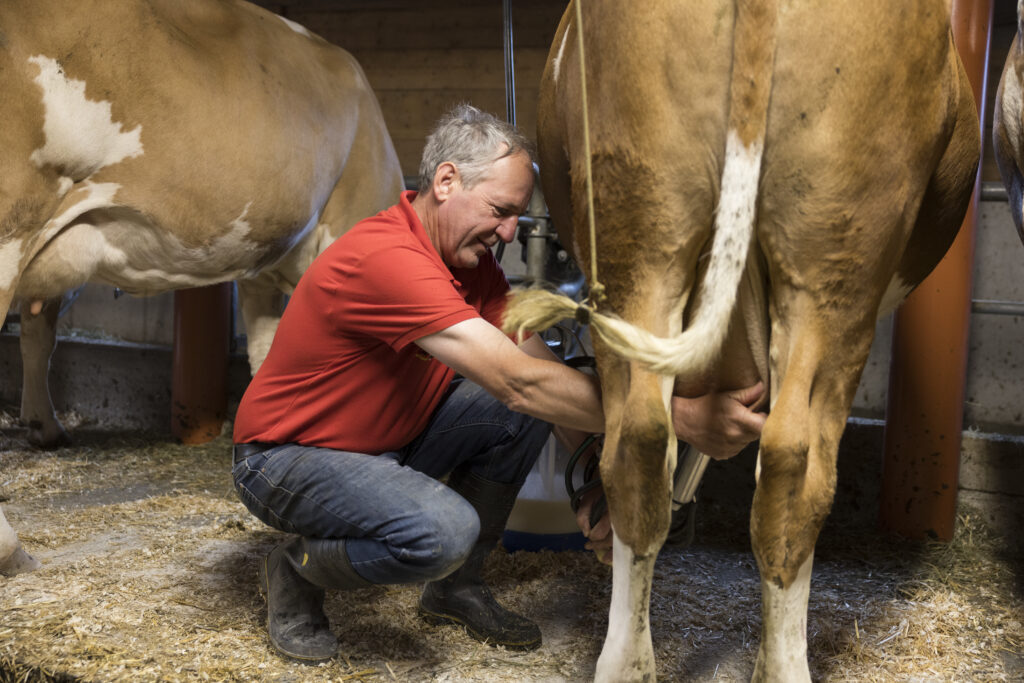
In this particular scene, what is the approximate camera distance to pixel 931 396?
9.87ft

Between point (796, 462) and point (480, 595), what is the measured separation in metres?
0.99

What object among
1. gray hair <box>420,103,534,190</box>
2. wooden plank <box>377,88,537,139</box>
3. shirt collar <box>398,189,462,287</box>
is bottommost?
shirt collar <box>398,189,462,287</box>

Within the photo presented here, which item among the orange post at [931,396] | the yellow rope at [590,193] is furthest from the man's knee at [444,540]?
the orange post at [931,396]

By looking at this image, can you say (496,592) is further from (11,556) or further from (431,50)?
(431,50)

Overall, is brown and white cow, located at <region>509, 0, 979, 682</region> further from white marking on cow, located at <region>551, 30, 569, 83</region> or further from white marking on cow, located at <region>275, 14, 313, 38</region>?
white marking on cow, located at <region>275, 14, 313, 38</region>

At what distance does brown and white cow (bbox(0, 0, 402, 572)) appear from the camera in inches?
95.3

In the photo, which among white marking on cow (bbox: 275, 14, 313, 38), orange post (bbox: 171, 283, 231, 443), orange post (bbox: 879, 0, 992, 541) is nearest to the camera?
orange post (bbox: 879, 0, 992, 541)

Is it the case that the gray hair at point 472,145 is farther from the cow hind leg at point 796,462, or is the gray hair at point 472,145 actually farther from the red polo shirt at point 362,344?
the cow hind leg at point 796,462

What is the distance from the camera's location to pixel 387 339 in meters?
1.86

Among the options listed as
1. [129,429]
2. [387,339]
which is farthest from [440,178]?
[129,429]

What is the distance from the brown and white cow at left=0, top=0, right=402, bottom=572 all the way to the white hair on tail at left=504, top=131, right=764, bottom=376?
1.60m

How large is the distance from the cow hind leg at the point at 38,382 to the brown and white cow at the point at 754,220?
10.4ft

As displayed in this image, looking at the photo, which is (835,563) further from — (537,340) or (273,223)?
(273,223)

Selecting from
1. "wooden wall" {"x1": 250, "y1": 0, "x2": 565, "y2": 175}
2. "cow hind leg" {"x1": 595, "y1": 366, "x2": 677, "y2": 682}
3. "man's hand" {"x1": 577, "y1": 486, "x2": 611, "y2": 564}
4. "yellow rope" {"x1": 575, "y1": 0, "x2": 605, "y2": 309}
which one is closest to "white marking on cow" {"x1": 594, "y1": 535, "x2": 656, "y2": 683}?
"cow hind leg" {"x1": 595, "y1": 366, "x2": 677, "y2": 682}
